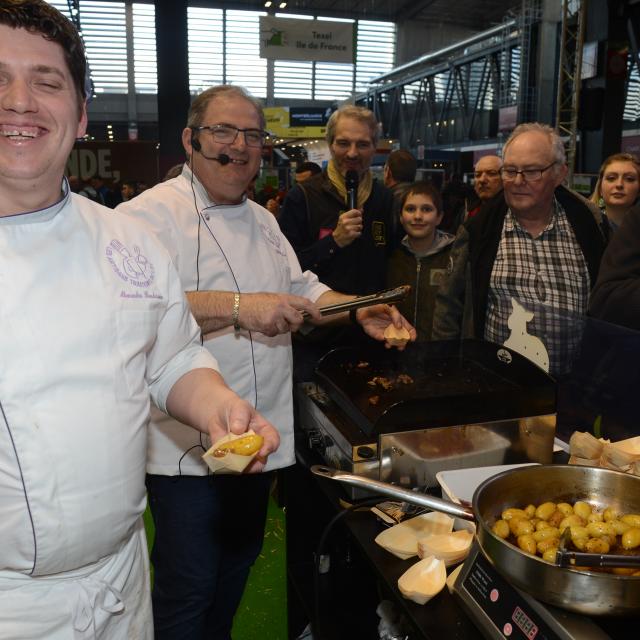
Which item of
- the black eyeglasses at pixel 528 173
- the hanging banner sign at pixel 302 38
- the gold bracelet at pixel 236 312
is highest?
the hanging banner sign at pixel 302 38

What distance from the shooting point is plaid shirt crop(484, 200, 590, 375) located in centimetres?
226

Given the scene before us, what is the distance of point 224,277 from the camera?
171cm

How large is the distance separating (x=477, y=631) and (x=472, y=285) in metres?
1.48

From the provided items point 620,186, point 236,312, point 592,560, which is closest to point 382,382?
point 236,312

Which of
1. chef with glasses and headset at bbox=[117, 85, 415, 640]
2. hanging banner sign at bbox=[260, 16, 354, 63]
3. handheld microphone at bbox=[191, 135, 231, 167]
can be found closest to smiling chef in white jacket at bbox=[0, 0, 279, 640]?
chef with glasses and headset at bbox=[117, 85, 415, 640]

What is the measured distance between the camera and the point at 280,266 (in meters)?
1.88

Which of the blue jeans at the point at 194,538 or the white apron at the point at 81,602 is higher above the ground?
the white apron at the point at 81,602

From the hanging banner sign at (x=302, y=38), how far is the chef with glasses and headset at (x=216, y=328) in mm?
6509

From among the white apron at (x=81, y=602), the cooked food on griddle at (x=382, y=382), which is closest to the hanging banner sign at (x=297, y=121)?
the cooked food on griddle at (x=382, y=382)

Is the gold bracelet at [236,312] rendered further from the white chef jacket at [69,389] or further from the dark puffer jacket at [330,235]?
the dark puffer jacket at [330,235]

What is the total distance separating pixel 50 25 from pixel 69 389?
58cm

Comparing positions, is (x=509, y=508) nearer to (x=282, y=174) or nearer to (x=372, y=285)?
(x=372, y=285)

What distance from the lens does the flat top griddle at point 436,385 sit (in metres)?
1.47

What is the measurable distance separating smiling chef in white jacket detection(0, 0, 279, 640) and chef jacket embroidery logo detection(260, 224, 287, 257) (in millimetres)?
699
